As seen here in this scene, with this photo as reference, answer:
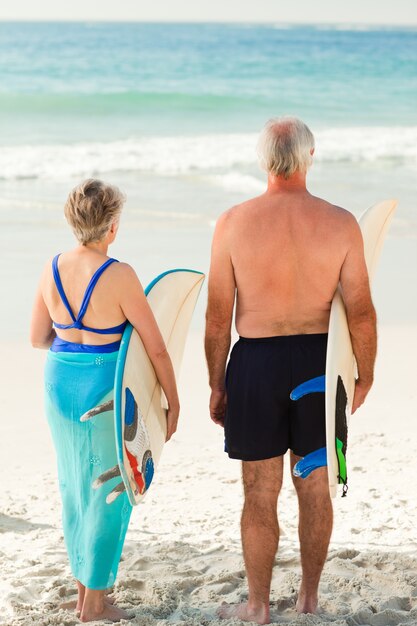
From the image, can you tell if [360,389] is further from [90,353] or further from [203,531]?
[203,531]

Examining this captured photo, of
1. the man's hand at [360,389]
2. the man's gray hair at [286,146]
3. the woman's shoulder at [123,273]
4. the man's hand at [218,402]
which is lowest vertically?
the man's hand at [218,402]

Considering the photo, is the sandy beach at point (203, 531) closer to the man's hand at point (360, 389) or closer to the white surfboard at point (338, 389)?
the white surfboard at point (338, 389)

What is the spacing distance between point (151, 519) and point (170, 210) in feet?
22.8

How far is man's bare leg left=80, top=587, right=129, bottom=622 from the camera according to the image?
3037 mm

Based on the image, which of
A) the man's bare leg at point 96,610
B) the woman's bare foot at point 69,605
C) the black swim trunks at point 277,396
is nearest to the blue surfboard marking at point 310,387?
the black swim trunks at point 277,396

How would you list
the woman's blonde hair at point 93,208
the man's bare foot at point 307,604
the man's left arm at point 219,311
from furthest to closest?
the man's bare foot at point 307,604
the man's left arm at point 219,311
the woman's blonde hair at point 93,208

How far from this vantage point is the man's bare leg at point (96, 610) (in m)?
3.04

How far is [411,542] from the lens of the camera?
368 centimetres

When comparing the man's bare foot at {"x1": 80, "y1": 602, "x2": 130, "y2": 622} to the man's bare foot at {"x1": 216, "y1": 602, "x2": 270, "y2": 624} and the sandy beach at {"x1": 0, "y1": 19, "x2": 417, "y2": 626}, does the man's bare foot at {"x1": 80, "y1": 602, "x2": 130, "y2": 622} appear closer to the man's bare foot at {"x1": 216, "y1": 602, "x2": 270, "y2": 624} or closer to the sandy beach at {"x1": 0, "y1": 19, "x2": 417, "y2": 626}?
the sandy beach at {"x1": 0, "y1": 19, "x2": 417, "y2": 626}

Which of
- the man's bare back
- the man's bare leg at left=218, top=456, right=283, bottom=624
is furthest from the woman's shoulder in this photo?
the man's bare leg at left=218, top=456, right=283, bottom=624

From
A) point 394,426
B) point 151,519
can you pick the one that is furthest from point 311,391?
point 394,426

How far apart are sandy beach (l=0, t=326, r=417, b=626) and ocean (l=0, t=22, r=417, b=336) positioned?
176 cm

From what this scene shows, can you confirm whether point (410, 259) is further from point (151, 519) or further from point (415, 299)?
point (151, 519)

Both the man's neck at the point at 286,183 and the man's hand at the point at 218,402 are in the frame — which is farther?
the man's hand at the point at 218,402
